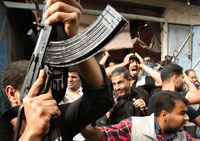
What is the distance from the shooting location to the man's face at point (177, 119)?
1930mm

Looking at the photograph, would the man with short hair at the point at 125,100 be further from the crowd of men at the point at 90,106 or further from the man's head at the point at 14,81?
the man's head at the point at 14,81

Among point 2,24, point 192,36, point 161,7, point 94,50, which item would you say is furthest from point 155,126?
point 192,36

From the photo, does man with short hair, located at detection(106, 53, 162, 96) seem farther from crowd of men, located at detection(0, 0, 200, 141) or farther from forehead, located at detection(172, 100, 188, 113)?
forehead, located at detection(172, 100, 188, 113)

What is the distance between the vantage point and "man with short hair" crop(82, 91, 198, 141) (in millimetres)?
1824

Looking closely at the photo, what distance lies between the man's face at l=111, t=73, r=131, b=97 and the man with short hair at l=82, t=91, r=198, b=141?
1.92ft

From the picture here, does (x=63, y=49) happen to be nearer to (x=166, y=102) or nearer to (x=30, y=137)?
(x=30, y=137)

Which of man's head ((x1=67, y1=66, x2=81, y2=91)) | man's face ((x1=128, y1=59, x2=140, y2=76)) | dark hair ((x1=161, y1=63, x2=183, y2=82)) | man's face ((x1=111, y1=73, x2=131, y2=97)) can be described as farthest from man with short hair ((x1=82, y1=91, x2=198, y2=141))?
man's face ((x1=128, y1=59, x2=140, y2=76))

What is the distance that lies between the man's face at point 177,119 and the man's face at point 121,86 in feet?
2.41

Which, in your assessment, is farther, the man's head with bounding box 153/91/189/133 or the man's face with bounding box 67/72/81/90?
the man's face with bounding box 67/72/81/90

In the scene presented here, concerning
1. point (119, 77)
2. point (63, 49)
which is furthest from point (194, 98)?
point (63, 49)

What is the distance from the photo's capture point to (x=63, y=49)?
1.03m

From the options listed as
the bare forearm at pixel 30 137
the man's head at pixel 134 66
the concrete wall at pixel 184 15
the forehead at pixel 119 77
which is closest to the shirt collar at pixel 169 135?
the forehead at pixel 119 77

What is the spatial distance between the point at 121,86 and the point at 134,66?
1.13 metres

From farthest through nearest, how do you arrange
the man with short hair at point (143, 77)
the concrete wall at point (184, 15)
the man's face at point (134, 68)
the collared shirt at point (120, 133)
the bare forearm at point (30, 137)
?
the concrete wall at point (184, 15), the man's face at point (134, 68), the man with short hair at point (143, 77), the collared shirt at point (120, 133), the bare forearm at point (30, 137)
